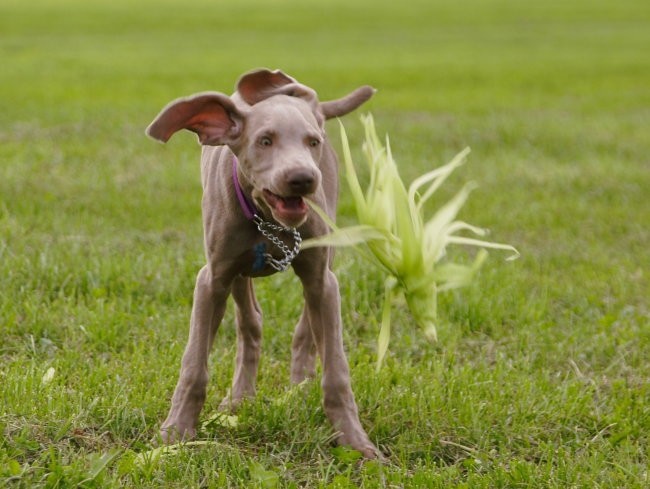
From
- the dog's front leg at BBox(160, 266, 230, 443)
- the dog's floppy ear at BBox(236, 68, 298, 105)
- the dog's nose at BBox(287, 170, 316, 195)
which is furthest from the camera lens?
the dog's front leg at BBox(160, 266, 230, 443)

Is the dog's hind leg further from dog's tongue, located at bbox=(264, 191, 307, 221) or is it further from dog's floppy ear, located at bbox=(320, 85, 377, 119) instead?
dog's tongue, located at bbox=(264, 191, 307, 221)

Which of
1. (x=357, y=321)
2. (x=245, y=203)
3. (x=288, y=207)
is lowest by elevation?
(x=357, y=321)

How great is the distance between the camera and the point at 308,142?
13.7 ft

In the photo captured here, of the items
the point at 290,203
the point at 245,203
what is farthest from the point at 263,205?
the point at 290,203

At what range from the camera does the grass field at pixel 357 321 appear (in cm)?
445

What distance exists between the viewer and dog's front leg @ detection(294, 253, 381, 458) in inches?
183

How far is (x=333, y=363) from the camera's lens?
15.4 ft

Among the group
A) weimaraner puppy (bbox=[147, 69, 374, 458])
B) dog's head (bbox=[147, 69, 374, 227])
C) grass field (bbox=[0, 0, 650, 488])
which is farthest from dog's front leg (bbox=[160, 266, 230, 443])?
dog's head (bbox=[147, 69, 374, 227])

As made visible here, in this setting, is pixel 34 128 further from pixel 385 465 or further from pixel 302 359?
pixel 385 465

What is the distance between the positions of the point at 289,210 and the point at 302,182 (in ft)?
0.54

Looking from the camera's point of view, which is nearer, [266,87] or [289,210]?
[289,210]

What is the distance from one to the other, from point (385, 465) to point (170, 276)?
2597 mm

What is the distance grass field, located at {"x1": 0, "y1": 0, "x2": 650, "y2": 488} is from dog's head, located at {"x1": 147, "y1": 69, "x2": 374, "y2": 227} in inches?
43.1

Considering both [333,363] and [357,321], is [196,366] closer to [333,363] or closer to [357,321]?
[333,363]
